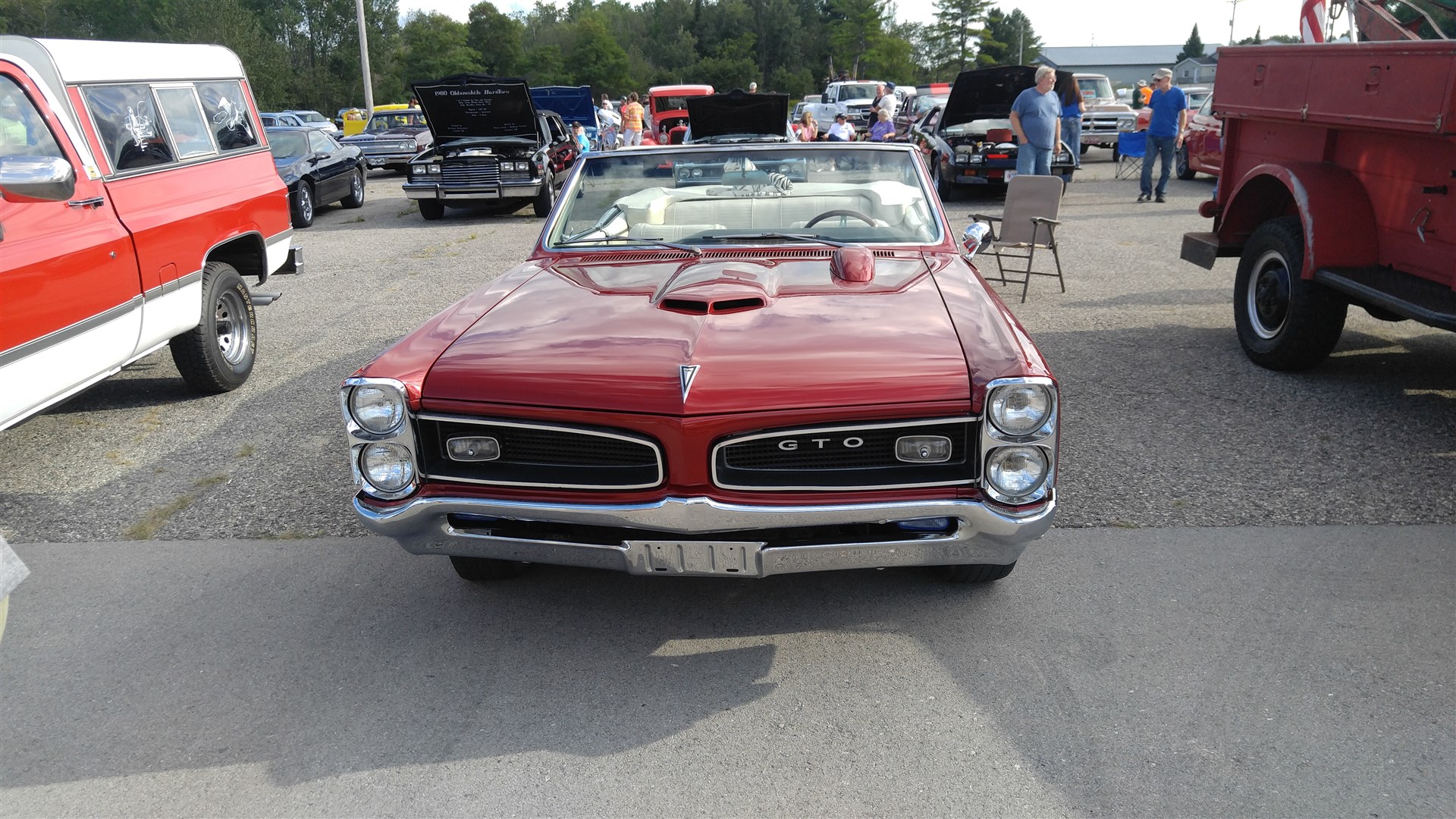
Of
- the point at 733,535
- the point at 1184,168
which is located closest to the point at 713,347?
the point at 733,535

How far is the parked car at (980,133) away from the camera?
15211mm

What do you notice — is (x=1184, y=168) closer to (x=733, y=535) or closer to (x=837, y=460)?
(x=837, y=460)

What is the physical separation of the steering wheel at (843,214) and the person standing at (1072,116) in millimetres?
11510

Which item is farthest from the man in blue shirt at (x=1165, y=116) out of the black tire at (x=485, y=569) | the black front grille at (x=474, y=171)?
the black tire at (x=485, y=569)

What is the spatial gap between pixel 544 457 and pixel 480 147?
1304cm

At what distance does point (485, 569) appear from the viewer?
155 inches

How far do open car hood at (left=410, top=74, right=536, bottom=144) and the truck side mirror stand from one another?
420 inches

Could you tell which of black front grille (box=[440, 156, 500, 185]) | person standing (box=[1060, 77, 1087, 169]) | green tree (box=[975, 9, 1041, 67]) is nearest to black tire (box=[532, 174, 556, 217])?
black front grille (box=[440, 156, 500, 185])

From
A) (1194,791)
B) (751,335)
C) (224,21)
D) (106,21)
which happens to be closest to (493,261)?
(751,335)

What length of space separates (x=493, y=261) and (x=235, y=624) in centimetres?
866

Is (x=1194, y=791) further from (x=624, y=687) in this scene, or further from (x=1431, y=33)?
(x=1431, y=33)

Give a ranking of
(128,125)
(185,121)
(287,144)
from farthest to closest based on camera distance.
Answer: (287,144) < (185,121) < (128,125)

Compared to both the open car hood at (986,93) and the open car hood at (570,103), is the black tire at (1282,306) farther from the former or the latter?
the open car hood at (570,103)

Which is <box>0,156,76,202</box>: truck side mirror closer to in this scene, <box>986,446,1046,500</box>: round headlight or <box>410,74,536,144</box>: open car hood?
<box>986,446,1046,500</box>: round headlight
